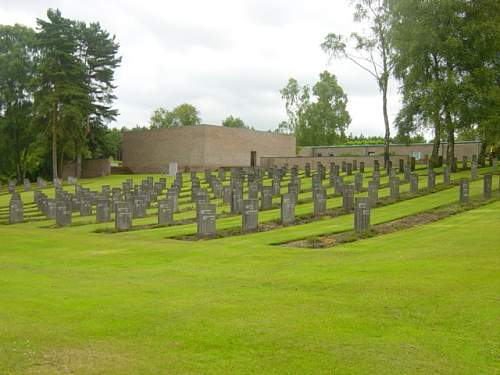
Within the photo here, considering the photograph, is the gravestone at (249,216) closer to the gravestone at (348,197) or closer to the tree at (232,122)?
the gravestone at (348,197)

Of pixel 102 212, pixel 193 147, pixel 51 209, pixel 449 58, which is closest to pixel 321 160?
pixel 193 147

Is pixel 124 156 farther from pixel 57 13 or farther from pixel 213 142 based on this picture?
pixel 57 13

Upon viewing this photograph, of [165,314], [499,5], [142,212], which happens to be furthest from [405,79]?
[165,314]

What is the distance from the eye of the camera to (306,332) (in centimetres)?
645

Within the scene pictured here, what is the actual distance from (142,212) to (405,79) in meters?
23.5

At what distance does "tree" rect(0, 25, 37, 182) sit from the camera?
5972 cm

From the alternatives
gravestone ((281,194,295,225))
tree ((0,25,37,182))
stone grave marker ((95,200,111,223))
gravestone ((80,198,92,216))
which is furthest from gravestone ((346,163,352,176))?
tree ((0,25,37,182))

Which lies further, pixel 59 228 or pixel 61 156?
pixel 61 156

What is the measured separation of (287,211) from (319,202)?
8.16 feet

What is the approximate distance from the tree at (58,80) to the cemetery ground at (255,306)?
41858 millimetres

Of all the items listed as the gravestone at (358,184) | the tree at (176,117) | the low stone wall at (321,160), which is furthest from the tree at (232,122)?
the gravestone at (358,184)

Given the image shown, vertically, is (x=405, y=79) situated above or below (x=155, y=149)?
above

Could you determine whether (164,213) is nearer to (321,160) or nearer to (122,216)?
(122,216)

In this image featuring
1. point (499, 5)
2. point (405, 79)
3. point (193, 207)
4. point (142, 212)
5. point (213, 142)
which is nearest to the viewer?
point (142, 212)
